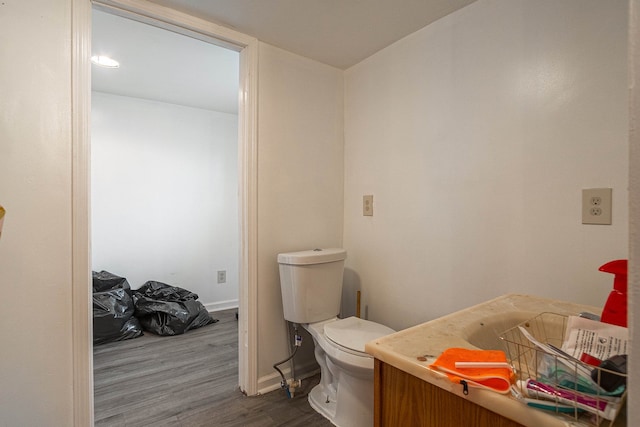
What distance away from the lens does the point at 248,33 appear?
71.8 inches

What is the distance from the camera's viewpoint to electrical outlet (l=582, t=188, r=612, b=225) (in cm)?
115

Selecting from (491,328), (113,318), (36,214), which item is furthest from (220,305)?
(491,328)

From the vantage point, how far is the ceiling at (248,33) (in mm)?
1584

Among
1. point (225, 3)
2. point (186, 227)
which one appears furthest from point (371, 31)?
point (186, 227)

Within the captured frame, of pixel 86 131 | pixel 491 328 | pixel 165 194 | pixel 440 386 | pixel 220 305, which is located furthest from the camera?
pixel 220 305

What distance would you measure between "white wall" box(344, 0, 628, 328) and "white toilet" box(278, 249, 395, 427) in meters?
0.31

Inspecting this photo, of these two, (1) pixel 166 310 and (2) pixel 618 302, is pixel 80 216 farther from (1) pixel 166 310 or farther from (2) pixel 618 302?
(2) pixel 618 302

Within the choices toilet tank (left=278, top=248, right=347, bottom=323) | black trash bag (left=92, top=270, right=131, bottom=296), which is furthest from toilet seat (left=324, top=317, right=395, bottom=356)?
black trash bag (left=92, top=270, right=131, bottom=296)

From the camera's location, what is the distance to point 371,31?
71.1 inches

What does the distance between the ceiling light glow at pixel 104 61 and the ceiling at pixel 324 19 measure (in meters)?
1.05

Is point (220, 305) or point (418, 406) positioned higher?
point (418, 406)

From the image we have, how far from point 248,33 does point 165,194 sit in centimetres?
206

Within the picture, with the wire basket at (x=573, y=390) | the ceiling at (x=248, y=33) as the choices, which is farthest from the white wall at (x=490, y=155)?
the wire basket at (x=573, y=390)

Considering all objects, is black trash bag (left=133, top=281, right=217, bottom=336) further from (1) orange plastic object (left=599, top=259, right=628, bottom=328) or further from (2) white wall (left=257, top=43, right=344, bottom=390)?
(1) orange plastic object (left=599, top=259, right=628, bottom=328)
